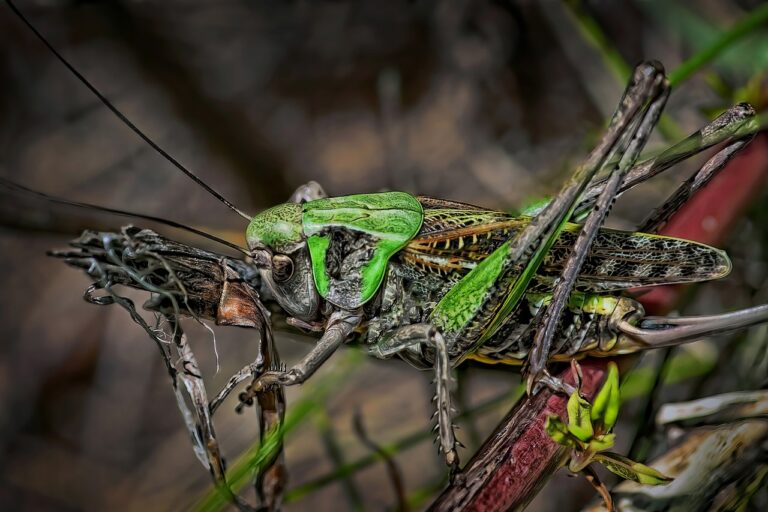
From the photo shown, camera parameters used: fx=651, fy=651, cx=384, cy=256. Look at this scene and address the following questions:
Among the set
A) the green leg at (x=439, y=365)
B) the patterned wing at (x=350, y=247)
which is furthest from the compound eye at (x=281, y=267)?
the green leg at (x=439, y=365)

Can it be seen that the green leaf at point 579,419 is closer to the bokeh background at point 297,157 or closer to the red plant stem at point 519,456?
the red plant stem at point 519,456

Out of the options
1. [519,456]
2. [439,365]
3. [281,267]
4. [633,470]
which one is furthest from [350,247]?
[633,470]

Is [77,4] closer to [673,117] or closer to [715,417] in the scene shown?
[673,117]

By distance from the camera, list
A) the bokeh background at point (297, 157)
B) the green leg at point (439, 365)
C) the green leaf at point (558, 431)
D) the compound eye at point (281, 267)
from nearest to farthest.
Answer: the green leaf at point (558, 431), the green leg at point (439, 365), the compound eye at point (281, 267), the bokeh background at point (297, 157)

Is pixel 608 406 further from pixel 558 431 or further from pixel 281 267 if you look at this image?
pixel 281 267

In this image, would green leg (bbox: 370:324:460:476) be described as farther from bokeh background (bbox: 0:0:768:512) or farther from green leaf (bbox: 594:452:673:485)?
bokeh background (bbox: 0:0:768:512)

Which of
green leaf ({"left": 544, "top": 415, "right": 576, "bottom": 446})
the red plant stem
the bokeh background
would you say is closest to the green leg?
the red plant stem
